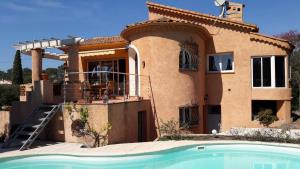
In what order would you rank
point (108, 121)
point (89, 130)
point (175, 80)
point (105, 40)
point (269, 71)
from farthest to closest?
point (105, 40) → point (269, 71) → point (175, 80) → point (89, 130) → point (108, 121)

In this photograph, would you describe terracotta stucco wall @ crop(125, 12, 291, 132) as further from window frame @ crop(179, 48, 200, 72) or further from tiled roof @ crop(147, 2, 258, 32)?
window frame @ crop(179, 48, 200, 72)

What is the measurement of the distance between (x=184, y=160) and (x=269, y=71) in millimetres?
19737

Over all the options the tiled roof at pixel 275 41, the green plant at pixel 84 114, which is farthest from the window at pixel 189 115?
the tiled roof at pixel 275 41

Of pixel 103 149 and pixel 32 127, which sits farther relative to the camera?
pixel 32 127

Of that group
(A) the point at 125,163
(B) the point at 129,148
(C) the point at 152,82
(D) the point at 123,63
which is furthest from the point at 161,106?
(D) the point at 123,63

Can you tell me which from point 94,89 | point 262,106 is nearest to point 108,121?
point 94,89

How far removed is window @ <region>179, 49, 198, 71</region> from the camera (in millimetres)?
34469

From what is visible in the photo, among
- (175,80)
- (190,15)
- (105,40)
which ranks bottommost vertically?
(175,80)

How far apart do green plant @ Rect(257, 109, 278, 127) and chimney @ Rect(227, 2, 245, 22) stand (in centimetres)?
1404

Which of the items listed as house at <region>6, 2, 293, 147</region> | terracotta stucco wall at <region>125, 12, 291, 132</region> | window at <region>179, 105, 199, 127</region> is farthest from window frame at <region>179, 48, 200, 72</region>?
window at <region>179, 105, 199, 127</region>

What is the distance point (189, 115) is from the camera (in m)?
35.5

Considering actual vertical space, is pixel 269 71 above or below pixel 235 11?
below

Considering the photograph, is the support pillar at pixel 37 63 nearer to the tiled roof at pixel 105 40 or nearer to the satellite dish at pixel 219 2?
the tiled roof at pixel 105 40

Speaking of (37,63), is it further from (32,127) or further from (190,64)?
(190,64)
